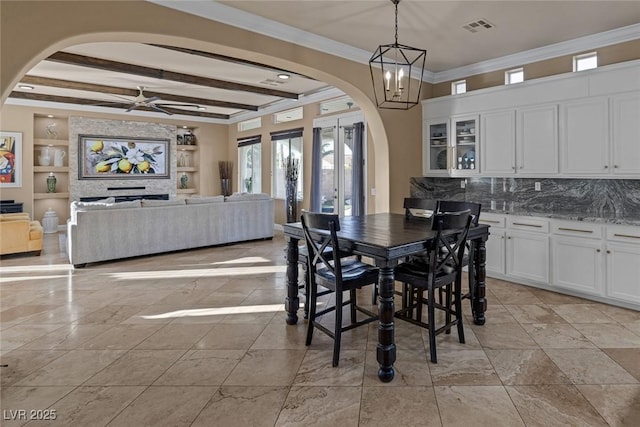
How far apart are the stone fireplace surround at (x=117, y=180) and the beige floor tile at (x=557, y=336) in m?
9.39

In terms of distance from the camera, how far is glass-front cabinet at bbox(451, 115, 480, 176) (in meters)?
5.12

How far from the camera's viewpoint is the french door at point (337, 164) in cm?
691

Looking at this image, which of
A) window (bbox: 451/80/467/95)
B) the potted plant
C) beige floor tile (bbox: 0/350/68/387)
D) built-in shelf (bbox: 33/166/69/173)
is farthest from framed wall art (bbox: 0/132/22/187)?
window (bbox: 451/80/467/95)

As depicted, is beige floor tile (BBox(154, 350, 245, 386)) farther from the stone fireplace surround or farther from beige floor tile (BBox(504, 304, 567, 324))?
the stone fireplace surround

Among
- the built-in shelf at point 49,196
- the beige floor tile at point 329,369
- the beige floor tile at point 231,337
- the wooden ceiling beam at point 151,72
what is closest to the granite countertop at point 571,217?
the beige floor tile at point 329,369

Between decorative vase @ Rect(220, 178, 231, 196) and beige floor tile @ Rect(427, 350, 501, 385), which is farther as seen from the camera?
decorative vase @ Rect(220, 178, 231, 196)

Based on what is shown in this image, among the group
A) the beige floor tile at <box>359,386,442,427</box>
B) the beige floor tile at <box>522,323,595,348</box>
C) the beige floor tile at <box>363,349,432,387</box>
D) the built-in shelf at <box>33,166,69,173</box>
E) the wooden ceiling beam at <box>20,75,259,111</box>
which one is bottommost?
the beige floor tile at <box>359,386,442,427</box>

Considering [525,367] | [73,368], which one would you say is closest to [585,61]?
[525,367]

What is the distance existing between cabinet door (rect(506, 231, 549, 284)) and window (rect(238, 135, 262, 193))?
254 inches

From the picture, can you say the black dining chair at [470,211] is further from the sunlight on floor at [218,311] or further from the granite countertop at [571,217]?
the sunlight on floor at [218,311]

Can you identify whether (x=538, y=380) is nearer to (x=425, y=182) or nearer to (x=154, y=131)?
(x=425, y=182)

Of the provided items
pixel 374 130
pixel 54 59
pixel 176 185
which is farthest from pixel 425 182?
pixel 176 185

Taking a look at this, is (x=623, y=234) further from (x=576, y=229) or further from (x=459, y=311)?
(x=459, y=311)

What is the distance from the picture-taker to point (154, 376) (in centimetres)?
253
